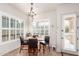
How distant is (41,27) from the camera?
12.3 ft

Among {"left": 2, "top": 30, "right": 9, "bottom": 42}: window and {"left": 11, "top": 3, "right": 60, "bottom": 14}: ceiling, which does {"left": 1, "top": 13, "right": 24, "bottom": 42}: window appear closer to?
{"left": 2, "top": 30, "right": 9, "bottom": 42}: window

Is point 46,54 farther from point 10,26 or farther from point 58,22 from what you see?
point 10,26

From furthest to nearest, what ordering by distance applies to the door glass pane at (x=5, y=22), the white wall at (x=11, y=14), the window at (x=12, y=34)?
the window at (x=12, y=34), the door glass pane at (x=5, y=22), the white wall at (x=11, y=14)

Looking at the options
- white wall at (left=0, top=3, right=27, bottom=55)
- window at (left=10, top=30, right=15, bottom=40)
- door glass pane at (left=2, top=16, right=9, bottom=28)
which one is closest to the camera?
white wall at (left=0, top=3, right=27, bottom=55)

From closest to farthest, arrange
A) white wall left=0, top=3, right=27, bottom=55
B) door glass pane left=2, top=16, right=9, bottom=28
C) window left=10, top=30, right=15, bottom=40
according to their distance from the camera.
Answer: white wall left=0, top=3, right=27, bottom=55
door glass pane left=2, top=16, right=9, bottom=28
window left=10, top=30, right=15, bottom=40

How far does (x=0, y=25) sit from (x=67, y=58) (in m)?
2.26

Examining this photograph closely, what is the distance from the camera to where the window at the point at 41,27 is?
3.68 m

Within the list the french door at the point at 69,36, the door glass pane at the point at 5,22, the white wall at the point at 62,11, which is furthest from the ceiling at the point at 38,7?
the french door at the point at 69,36

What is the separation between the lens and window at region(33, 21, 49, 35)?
3680 mm

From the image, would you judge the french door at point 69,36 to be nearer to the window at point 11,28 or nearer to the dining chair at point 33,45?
the dining chair at point 33,45

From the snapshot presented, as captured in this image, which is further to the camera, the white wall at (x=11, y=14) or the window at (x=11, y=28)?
the window at (x=11, y=28)

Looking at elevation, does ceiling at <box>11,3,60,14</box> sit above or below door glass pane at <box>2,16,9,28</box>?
above

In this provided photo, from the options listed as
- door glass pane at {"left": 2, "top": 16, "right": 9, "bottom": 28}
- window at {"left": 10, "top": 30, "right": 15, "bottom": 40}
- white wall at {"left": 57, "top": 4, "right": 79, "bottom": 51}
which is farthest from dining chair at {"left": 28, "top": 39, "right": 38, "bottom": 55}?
door glass pane at {"left": 2, "top": 16, "right": 9, "bottom": 28}

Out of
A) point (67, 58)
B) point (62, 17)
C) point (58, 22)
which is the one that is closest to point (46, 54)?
point (67, 58)
